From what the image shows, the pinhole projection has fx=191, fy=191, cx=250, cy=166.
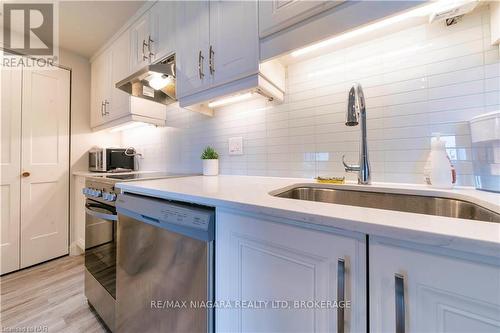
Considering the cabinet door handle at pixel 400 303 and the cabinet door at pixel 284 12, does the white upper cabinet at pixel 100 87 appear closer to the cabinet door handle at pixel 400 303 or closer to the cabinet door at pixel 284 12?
the cabinet door at pixel 284 12

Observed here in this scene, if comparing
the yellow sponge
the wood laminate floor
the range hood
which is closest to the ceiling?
the range hood

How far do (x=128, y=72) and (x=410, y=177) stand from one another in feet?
7.26

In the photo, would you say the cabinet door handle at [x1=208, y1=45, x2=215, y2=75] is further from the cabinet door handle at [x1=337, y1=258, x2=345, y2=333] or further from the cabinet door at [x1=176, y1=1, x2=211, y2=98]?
the cabinet door handle at [x1=337, y1=258, x2=345, y2=333]

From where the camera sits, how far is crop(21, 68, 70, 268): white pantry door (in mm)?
1923

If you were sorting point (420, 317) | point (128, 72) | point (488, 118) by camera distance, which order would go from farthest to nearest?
point (128, 72)
point (488, 118)
point (420, 317)

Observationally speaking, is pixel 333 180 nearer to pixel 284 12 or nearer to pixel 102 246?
pixel 284 12

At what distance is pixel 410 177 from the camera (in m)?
0.88

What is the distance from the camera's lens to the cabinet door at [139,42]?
5.05ft

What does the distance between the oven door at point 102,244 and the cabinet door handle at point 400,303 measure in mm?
1324

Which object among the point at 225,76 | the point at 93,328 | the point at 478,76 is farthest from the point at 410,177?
the point at 93,328

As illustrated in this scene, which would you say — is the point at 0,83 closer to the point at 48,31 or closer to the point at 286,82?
the point at 48,31

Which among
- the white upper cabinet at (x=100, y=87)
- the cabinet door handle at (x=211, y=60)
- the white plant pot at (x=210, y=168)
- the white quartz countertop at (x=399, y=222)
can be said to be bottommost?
→ the white quartz countertop at (x=399, y=222)

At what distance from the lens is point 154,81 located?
143 cm

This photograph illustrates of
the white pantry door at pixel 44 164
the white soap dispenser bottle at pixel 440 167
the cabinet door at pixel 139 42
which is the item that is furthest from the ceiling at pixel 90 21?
the white soap dispenser bottle at pixel 440 167
